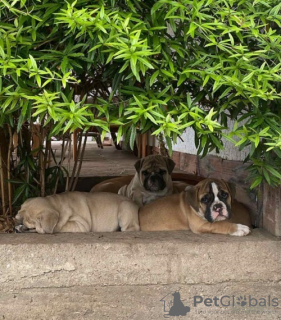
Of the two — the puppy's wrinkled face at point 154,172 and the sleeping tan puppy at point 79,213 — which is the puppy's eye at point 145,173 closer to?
the puppy's wrinkled face at point 154,172

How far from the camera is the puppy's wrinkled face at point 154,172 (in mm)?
5852

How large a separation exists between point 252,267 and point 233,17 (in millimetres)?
1951

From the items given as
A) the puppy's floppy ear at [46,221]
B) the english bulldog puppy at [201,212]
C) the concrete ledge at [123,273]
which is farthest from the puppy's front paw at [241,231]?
the puppy's floppy ear at [46,221]

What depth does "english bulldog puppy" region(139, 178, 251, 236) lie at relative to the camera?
4.45 meters

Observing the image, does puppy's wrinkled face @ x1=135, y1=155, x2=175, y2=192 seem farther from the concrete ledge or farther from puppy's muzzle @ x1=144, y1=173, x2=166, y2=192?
the concrete ledge

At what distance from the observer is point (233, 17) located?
11.0ft

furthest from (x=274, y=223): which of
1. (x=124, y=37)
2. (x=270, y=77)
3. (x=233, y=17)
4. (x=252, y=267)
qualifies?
(x=124, y=37)

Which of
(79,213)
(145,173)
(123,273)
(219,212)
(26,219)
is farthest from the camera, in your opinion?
(145,173)

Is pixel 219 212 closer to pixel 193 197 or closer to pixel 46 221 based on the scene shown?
pixel 193 197

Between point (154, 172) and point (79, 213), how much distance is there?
139cm

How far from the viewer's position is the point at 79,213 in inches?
187

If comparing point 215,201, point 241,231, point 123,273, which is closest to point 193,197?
point 215,201

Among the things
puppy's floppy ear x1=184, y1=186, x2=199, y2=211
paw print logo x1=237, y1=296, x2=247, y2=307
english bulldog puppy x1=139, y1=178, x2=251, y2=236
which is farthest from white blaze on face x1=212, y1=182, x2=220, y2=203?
paw print logo x1=237, y1=296, x2=247, y2=307

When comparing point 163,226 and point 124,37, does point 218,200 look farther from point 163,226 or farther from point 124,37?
point 124,37
